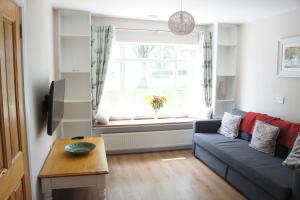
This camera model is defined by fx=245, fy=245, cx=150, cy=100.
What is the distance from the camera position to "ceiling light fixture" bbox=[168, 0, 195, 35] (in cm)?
263

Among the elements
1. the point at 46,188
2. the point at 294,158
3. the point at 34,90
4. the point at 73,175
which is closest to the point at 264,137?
the point at 294,158

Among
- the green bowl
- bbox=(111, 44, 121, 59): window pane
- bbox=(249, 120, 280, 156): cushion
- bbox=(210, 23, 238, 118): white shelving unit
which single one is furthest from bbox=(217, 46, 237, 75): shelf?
the green bowl

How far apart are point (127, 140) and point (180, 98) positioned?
142 centimetres

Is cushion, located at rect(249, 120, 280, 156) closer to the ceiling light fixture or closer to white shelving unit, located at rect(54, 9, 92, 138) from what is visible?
the ceiling light fixture

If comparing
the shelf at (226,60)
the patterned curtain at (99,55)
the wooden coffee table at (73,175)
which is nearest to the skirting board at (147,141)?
the patterned curtain at (99,55)

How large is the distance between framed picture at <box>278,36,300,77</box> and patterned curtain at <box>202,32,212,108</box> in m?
1.30

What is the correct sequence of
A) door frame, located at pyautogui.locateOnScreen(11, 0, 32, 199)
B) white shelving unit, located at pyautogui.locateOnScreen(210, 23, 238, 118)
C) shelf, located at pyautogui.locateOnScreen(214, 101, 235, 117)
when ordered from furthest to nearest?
1. shelf, located at pyautogui.locateOnScreen(214, 101, 235, 117)
2. white shelving unit, located at pyautogui.locateOnScreen(210, 23, 238, 118)
3. door frame, located at pyautogui.locateOnScreen(11, 0, 32, 199)

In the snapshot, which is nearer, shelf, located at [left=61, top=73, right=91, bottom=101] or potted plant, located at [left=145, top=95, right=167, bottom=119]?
shelf, located at [left=61, top=73, right=91, bottom=101]

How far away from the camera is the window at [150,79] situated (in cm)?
457

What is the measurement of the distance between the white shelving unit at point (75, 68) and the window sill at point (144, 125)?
0.95 feet

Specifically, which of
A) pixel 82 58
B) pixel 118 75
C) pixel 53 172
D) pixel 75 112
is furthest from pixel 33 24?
pixel 118 75

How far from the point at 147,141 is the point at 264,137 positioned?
1979mm

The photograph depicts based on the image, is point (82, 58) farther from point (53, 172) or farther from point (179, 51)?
point (53, 172)

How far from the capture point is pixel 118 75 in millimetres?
4594
